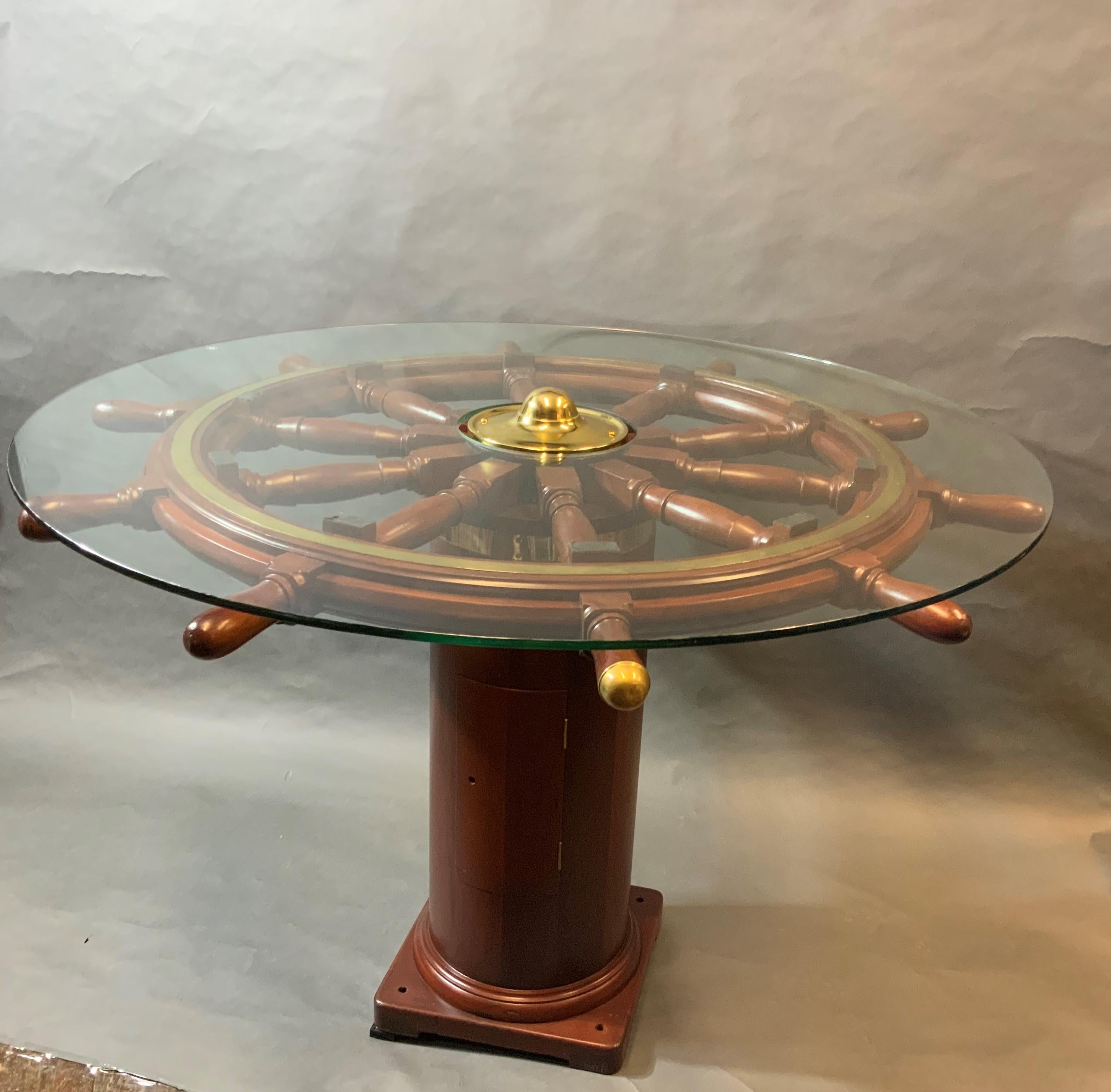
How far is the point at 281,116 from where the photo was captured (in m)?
2.00

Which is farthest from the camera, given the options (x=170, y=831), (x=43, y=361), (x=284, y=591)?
(x=43, y=361)

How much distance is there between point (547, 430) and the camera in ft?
4.59

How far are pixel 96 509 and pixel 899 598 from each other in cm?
78

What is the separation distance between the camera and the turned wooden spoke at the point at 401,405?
1477 millimetres

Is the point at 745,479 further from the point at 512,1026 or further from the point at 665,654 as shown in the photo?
the point at 665,654

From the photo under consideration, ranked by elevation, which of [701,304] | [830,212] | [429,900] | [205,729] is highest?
[830,212]

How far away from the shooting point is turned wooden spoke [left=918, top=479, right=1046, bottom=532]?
1197 mm

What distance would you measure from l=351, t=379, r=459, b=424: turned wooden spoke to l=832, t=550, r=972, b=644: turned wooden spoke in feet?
1.96

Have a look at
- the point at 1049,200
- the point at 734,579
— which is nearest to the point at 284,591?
the point at 734,579

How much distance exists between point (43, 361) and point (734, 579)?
5.55ft

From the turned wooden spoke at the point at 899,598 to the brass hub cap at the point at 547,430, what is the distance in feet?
1.32

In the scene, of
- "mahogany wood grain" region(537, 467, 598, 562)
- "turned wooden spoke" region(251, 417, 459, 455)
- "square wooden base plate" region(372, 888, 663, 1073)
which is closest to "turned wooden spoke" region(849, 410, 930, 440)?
"mahogany wood grain" region(537, 467, 598, 562)

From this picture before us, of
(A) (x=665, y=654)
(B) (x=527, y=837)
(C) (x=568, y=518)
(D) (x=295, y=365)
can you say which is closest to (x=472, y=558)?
(C) (x=568, y=518)

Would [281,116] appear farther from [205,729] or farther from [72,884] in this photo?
[72,884]
